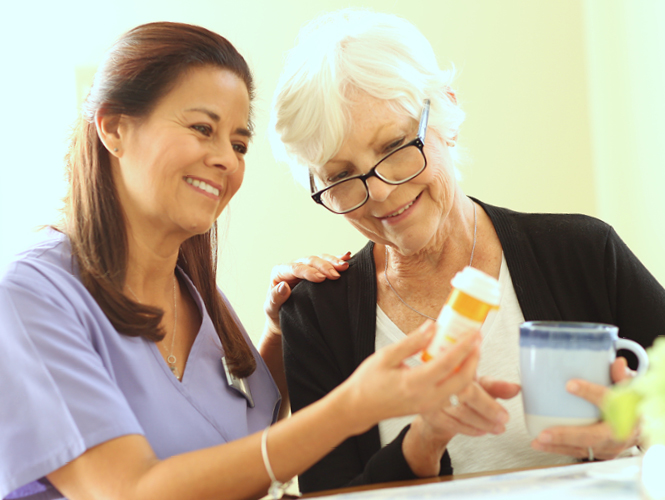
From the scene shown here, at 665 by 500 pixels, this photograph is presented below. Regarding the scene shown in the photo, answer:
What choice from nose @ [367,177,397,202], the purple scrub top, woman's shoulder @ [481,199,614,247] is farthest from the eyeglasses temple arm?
the purple scrub top

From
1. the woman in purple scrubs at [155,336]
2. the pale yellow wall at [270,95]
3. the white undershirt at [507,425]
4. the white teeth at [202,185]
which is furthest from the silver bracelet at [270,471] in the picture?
the pale yellow wall at [270,95]

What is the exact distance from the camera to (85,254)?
121 centimetres

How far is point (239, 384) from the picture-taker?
4.47 feet

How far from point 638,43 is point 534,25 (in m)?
0.41

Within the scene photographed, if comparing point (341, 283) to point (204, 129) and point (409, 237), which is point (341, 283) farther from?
point (204, 129)

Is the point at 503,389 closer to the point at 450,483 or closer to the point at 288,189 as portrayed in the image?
the point at 450,483

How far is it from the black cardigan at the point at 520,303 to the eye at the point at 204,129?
0.44 m

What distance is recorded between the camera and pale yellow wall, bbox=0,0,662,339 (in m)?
2.51

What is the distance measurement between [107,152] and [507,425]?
3.20 feet

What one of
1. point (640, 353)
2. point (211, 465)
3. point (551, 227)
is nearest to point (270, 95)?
point (551, 227)

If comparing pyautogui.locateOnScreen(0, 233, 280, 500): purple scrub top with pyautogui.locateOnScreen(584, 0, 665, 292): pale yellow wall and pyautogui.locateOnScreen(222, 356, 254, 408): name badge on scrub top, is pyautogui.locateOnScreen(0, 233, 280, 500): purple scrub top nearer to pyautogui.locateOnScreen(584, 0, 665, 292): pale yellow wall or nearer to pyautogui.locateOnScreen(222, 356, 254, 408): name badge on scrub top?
pyautogui.locateOnScreen(222, 356, 254, 408): name badge on scrub top

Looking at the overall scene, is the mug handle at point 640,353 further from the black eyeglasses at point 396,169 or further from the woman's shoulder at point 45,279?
the woman's shoulder at point 45,279

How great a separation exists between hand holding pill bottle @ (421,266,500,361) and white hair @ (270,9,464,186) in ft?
1.93

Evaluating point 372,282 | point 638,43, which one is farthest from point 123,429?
point 638,43
